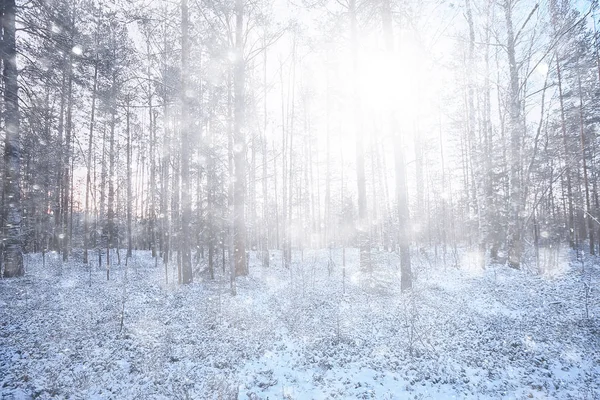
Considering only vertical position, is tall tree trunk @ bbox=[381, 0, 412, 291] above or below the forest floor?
above

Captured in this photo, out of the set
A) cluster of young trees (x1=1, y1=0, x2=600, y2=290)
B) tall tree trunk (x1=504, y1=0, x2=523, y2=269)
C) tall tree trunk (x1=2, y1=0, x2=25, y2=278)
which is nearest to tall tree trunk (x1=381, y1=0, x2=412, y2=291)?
cluster of young trees (x1=1, y1=0, x2=600, y2=290)

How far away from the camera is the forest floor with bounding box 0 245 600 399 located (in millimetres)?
4883

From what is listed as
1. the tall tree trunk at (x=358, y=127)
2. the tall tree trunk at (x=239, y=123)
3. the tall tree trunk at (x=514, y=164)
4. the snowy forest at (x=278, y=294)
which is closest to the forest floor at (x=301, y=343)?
the snowy forest at (x=278, y=294)

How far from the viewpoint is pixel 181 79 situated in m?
11.4

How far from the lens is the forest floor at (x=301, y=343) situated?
488 cm

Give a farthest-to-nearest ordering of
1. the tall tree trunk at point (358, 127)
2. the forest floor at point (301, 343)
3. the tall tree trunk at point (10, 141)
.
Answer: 1. the tall tree trunk at point (358, 127)
2. the tall tree trunk at point (10, 141)
3. the forest floor at point (301, 343)

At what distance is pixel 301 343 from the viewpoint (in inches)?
260

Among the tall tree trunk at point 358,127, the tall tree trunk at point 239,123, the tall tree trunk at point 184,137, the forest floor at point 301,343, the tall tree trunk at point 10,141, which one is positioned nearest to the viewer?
the forest floor at point 301,343

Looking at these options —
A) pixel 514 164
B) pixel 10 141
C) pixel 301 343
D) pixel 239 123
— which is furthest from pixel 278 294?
pixel 514 164

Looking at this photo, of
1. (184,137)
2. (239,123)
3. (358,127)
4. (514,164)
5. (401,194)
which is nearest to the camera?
(401,194)

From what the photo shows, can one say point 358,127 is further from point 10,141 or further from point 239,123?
point 10,141

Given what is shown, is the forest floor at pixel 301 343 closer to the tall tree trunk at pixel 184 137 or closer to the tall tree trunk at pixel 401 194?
the tall tree trunk at pixel 401 194

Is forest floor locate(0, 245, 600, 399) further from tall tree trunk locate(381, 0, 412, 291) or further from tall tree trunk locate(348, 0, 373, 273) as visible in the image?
tall tree trunk locate(348, 0, 373, 273)

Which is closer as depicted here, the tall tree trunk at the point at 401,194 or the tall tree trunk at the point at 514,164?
the tall tree trunk at the point at 401,194
